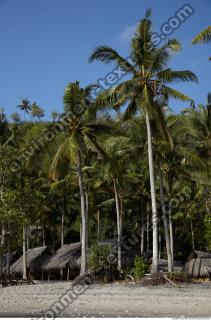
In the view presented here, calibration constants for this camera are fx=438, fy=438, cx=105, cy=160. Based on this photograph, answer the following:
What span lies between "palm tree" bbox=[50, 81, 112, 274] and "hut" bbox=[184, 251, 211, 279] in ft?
27.1

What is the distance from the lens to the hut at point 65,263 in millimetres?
32781

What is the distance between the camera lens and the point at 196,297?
15797mm

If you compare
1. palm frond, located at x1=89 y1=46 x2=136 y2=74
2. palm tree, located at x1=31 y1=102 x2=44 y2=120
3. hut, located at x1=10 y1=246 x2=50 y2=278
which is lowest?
hut, located at x1=10 y1=246 x2=50 y2=278

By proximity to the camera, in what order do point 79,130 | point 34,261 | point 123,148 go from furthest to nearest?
1. point 34,261
2. point 123,148
3. point 79,130

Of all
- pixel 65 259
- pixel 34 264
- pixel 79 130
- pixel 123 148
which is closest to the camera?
pixel 79 130

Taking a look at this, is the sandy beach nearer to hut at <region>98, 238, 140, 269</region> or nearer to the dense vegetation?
the dense vegetation

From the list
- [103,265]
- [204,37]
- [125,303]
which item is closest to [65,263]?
[103,265]

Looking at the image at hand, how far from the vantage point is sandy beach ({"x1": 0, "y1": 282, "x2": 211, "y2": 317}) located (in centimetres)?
1273

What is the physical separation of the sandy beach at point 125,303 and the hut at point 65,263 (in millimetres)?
13968

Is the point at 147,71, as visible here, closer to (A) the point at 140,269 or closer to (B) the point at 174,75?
(B) the point at 174,75

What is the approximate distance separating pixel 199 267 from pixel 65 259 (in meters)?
10.1

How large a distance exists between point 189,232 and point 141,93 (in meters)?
22.1

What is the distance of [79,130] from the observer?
25.6m

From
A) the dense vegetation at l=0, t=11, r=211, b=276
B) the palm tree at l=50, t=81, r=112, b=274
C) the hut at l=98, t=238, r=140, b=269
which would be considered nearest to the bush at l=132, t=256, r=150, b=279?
the dense vegetation at l=0, t=11, r=211, b=276
